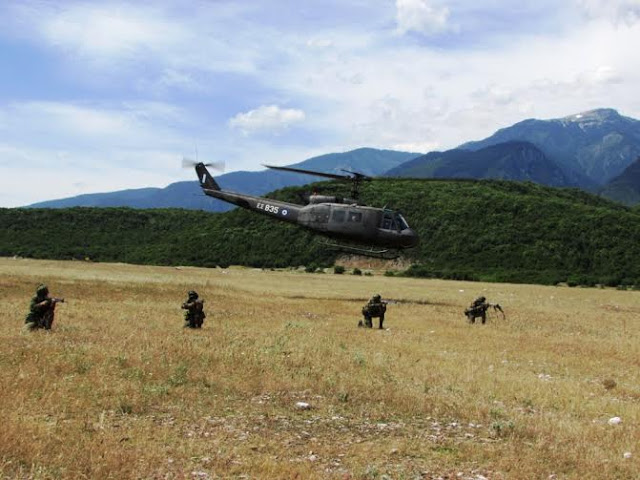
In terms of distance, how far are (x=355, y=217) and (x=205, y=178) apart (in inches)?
613

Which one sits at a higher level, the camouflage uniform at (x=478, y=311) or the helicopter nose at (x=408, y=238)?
the helicopter nose at (x=408, y=238)

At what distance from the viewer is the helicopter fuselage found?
32.0 meters

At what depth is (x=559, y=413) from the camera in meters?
10.6

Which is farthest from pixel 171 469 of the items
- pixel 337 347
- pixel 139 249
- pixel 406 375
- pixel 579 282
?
pixel 139 249

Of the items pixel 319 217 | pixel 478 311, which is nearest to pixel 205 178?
pixel 319 217

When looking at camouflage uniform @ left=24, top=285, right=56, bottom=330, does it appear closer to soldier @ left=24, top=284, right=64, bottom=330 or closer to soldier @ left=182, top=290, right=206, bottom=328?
soldier @ left=24, top=284, right=64, bottom=330

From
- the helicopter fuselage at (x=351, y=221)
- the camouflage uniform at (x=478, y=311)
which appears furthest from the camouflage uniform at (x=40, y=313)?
the helicopter fuselage at (x=351, y=221)

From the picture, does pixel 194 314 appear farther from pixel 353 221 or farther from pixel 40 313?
pixel 353 221

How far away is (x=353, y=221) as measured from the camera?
32.8 m

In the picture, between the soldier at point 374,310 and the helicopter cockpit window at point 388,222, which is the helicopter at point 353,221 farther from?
the soldier at point 374,310

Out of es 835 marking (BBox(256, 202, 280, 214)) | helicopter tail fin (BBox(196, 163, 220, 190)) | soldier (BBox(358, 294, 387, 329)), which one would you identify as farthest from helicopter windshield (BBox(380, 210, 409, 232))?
helicopter tail fin (BBox(196, 163, 220, 190))

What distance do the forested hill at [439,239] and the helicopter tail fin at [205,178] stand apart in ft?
76.1

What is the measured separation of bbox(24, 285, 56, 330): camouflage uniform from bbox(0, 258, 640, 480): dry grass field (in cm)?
37

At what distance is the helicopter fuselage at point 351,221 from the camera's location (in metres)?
32.0
